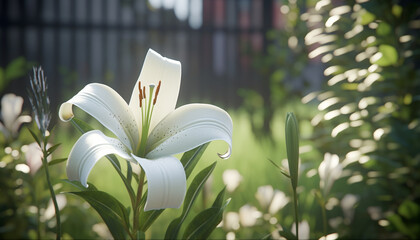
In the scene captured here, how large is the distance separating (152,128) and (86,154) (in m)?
0.17

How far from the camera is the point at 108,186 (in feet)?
6.56

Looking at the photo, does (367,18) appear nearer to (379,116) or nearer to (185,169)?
(379,116)

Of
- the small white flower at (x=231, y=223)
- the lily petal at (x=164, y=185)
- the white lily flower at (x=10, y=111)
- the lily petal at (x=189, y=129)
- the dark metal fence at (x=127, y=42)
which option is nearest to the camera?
the lily petal at (x=164, y=185)

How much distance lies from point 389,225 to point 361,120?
383 millimetres

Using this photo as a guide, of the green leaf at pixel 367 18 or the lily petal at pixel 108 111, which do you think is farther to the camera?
the green leaf at pixel 367 18

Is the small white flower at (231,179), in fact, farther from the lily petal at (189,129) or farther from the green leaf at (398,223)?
the lily petal at (189,129)

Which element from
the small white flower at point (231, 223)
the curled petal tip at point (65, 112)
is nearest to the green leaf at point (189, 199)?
the curled petal tip at point (65, 112)

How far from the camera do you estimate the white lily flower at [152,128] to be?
60cm

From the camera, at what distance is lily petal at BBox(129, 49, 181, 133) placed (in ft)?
2.52

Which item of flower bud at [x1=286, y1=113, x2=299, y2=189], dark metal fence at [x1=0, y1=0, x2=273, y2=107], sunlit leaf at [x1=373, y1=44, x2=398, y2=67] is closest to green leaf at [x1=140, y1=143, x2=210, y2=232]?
flower bud at [x1=286, y1=113, x2=299, y2=189]

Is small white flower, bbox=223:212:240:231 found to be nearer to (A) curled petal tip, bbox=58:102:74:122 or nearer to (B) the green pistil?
(B) the green pistil

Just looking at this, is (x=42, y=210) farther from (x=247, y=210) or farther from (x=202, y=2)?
(x=202, y=2)

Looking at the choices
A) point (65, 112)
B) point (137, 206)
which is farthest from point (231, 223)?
point (65, 112)

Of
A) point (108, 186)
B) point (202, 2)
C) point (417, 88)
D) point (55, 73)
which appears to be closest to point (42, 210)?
point (108, 186)
